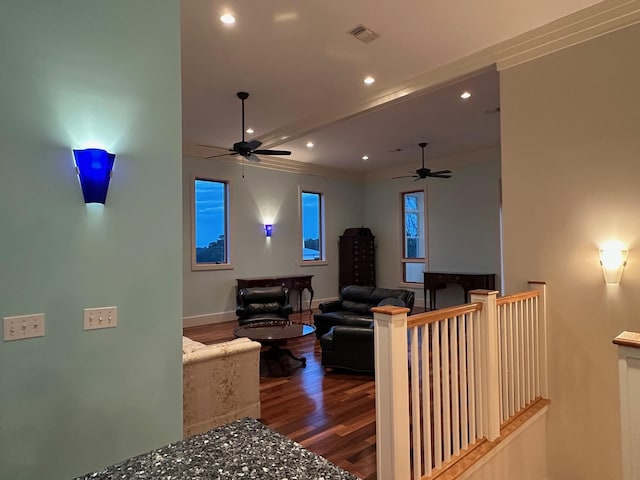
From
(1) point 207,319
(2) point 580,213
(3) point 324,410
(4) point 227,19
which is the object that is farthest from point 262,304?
(2) point 580,213

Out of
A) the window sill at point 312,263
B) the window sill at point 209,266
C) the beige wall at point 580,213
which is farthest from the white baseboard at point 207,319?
the beige wall at point 580,213

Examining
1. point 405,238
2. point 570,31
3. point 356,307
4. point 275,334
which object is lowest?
point 275,334

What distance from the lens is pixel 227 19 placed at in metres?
3.10

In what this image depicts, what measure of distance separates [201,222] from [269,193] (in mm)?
1597

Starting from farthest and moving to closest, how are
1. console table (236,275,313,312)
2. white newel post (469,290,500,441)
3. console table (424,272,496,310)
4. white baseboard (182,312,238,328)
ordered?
console table (236,275,313,312) < console table (424,272,496,310) < white baseboard (182,312,238,328) < white newel post (469,290,500,441)

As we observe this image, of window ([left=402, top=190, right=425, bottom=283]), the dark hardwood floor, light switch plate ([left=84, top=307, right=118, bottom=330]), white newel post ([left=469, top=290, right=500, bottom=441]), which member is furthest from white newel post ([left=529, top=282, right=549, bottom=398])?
window ([left=402, top=190, right=425, bottom=283])

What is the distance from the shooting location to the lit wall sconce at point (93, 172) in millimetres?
1866

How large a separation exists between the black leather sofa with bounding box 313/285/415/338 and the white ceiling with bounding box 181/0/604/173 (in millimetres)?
2522

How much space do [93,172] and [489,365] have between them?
8.85 feet

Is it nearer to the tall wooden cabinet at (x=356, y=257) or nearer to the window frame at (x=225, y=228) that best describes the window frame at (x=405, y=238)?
the tall wooden cabinet at (x=356, y=257)

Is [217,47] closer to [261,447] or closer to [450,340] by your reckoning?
[450,340]

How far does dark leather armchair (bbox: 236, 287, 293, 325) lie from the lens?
5.96m

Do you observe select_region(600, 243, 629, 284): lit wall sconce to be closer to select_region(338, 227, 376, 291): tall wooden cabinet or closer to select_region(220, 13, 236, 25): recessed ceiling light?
select_region(220, 13, 236, 25): recessed ceiling light

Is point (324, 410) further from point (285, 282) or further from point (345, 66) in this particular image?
point (285, 282)
